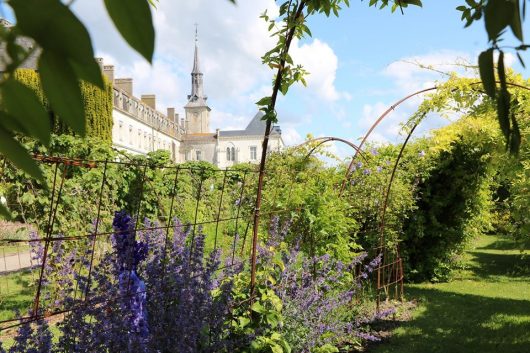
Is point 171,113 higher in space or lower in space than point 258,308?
higher

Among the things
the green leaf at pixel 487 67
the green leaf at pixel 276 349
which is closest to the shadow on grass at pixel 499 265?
the green leaf at pixel 276 349

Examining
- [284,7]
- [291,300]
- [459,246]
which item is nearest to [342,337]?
[291,300]

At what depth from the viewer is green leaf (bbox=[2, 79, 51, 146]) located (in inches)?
13.9

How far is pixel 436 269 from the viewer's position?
28.3ft

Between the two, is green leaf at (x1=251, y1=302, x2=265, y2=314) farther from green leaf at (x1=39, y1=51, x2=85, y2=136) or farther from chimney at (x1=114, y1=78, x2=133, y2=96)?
chimney at (x1=114, y1=78, x2=133, y2=96)

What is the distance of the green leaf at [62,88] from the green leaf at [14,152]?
Result: 47mm

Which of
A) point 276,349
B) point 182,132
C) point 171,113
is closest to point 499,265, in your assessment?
point 276,349

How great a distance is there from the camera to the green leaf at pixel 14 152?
369mm

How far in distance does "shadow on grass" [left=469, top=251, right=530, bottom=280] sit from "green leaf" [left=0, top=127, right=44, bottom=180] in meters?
9.51

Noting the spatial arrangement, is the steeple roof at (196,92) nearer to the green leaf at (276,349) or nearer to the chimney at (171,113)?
the chimney at (171,113)

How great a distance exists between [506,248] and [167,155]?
34.8 ft

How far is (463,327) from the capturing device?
5.83 metres

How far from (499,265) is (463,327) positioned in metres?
5.70

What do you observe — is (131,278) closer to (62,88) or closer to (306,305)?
(306,305)
